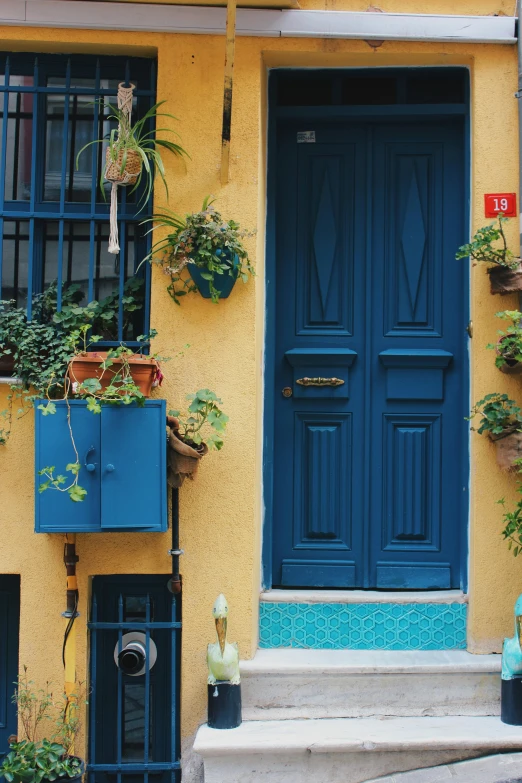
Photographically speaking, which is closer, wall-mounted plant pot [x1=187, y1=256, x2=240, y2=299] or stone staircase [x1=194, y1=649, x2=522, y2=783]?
stone staircase [x1=194, y1=649, x2=522, y2=783]

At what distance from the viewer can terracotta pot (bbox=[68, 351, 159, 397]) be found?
388cm

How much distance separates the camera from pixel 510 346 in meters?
4.01

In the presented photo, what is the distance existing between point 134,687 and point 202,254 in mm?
2193

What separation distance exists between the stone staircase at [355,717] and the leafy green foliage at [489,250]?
6.36ft

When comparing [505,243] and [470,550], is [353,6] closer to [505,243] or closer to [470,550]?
[505,243]

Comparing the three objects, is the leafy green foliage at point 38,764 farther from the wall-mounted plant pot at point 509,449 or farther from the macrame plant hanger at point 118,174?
the wall-mounted plant pot at point 509,449

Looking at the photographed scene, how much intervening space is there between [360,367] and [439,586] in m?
1.24

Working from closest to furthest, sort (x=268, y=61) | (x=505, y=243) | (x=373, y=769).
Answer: (x=373, y=769) → (x=505, y=243) → (x=268, y=61)

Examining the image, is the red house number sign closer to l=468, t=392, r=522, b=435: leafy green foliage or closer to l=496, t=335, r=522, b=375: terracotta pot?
l=496, t=335, r=522, b=375: terracotta pot

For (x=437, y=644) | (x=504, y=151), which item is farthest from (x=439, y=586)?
(x=504, y=151)

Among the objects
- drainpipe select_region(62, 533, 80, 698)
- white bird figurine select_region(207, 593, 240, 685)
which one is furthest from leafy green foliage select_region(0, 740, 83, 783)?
white bird figurine select_region(207, 593, 240, 685)

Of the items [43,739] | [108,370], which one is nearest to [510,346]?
[108,370]

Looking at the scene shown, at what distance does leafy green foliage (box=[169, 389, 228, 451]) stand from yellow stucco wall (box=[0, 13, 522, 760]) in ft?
0.32

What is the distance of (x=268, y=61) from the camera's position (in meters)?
4.43
